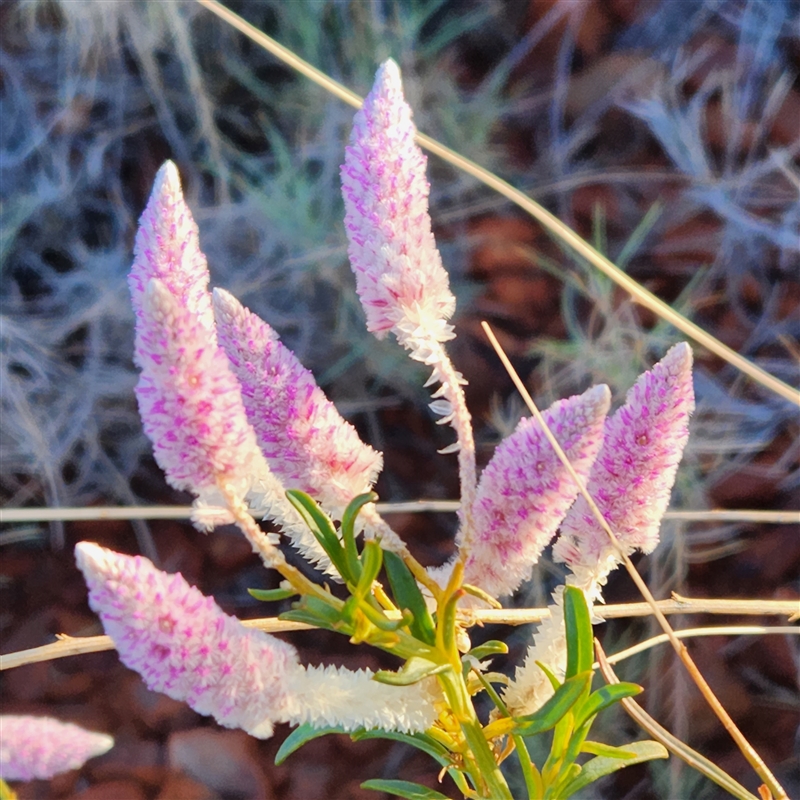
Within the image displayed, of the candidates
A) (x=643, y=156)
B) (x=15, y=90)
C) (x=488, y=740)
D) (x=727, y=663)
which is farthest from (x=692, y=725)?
(x=15, y=90)

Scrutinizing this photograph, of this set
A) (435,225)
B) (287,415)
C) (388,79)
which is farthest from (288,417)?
(435,225)

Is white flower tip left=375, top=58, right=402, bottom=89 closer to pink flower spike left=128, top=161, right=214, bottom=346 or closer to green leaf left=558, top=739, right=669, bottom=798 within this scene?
pink flower spike left=128, top=161, right=214, bottom=346

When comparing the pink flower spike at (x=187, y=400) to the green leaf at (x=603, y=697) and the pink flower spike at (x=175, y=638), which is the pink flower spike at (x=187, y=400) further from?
the green leaf at (x=603, y=697)

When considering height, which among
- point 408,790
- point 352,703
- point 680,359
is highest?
point 680,359

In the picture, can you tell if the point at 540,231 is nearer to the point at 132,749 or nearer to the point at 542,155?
the point at 542,155

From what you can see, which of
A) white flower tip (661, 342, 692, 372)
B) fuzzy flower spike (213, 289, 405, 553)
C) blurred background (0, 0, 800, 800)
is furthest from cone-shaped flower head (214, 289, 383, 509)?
blurred background (0, 0, 800, 800)

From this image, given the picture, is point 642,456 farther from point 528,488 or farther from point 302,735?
point 302,735

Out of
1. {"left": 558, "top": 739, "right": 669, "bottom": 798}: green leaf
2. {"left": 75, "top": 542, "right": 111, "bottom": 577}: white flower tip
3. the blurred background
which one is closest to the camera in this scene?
{"left": 75, "top": 542, "right": 111, "bottom": 577}: white flower tip

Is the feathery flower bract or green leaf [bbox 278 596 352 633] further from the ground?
green leaf [bbox 278 596 352 633]
